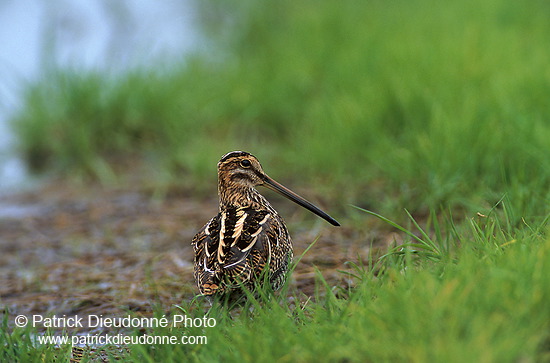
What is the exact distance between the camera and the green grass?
2.59 meters

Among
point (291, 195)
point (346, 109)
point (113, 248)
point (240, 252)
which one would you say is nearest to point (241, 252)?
point (240, 252)

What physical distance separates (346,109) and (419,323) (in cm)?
400

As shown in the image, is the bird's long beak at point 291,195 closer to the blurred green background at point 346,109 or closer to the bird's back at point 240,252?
the bird's back at point 240,252

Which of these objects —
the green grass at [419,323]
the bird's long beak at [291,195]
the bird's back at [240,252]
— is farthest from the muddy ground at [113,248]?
the green grass at [419,323]

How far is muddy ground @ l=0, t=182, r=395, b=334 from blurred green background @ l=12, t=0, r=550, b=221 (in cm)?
32

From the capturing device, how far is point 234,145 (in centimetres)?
719

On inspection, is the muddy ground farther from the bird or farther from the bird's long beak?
the bird's long beak

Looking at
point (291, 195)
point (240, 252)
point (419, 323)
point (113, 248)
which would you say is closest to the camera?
point (419, 323)

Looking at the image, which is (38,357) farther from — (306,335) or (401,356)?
(401,356)

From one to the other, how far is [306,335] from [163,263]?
2.27 metres

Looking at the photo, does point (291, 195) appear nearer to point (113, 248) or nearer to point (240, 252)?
point (240, 252)

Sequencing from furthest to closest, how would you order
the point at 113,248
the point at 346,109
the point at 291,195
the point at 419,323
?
1. the point at 346,109
2. the point at 113,248
3. the point at 291,195
4. the point at 419,323

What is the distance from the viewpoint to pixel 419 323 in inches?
107

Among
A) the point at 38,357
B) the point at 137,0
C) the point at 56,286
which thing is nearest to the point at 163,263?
the point at 56,286
